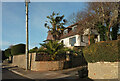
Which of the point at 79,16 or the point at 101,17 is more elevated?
the point at 79,16

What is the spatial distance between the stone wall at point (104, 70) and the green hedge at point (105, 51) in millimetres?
301

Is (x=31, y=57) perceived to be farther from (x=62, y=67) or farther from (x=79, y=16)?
(x=79, y=16)

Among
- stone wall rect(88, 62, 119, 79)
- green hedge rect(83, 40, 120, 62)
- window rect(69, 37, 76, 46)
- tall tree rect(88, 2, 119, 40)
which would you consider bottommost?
stone wall rect(88, 62, 119, 79)

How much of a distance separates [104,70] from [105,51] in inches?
54.0

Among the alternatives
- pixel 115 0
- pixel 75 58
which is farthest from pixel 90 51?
pixel 115 0

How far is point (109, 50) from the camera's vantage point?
914cm

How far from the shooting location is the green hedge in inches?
350

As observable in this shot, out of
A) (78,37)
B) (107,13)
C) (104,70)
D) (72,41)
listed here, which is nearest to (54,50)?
(104,70)

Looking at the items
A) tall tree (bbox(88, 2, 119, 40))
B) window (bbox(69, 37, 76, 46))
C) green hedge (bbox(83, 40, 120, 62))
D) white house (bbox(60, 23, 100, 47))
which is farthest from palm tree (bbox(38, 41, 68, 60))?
window (bbox(69, 37, 76, 46))

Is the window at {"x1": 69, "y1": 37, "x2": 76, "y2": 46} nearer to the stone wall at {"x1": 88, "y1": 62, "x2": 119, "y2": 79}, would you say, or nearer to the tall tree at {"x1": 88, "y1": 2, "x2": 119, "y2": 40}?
the tall tree at {"x1": 88, "y1": 2, "x2": 119, "y2": 40}

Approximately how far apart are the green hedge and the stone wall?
301 mm

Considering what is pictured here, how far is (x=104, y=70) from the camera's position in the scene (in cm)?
932

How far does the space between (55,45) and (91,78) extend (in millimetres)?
8176

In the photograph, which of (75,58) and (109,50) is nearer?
(109,50)
